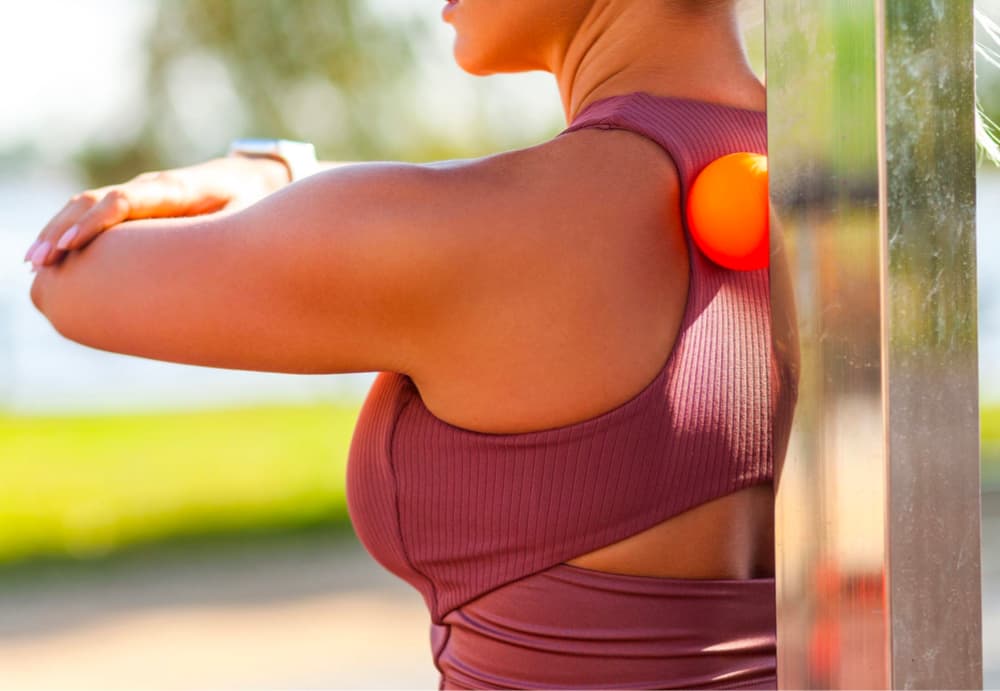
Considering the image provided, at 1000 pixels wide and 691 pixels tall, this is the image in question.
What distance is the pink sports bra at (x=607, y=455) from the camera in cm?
107

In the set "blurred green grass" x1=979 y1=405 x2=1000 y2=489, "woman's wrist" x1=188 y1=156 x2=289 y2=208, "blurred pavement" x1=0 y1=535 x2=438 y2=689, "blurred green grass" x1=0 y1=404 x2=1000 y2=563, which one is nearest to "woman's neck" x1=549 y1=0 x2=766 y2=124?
"woman's wrist" x1=188 y1=156 x2=289 y2=208

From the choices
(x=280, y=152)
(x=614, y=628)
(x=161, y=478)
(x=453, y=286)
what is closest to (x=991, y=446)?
(x=161, y=478)

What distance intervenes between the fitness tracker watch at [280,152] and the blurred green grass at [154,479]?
5.66 metres

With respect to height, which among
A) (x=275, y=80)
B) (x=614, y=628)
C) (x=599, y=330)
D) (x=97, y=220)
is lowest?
(x=614, y=628)

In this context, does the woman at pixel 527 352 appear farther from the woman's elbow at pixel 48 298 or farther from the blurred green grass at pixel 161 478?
the blurred green grass at pixel 161 478

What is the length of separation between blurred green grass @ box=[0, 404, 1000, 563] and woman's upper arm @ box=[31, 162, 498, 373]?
6.13m

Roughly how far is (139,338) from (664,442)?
448 mm

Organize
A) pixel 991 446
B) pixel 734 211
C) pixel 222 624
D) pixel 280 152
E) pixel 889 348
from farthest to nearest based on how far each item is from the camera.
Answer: pixel 991 446, pixel 222 624, pixel 280 152, pixel 734 211, pixel 889 348

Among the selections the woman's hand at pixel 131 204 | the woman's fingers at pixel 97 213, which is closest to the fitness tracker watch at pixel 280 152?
the woman's hand at pixel 131 204

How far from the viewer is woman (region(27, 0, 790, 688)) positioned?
1.04 metres

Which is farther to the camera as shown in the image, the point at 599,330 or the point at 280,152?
the point at 280,152

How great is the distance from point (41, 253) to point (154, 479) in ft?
22.7

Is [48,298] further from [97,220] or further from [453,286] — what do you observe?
[453,286]

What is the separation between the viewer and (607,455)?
107cm
